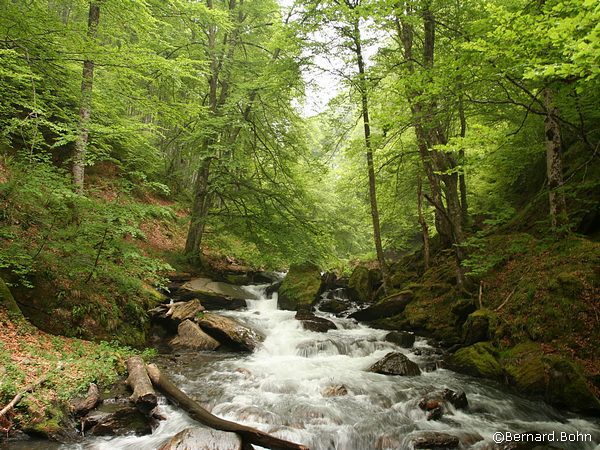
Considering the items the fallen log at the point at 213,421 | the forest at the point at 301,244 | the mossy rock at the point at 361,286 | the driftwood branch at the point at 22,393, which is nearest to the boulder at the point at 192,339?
the forest at the point at 301,244

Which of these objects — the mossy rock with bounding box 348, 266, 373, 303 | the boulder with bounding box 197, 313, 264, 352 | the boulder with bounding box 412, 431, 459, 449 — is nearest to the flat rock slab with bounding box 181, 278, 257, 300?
the boulder with bounding box 197, 313, 264, 352

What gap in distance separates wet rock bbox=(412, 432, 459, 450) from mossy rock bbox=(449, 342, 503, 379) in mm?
3033

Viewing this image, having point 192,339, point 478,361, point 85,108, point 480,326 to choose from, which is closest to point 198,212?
point 192,339

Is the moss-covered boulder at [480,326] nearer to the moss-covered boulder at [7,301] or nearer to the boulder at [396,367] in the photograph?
the boulder at [396,367]

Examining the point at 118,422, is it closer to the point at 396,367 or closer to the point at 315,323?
the point at 396,367

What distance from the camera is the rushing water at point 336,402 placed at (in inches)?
210

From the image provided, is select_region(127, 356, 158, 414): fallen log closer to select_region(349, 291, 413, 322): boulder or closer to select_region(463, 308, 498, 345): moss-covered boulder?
select_region(463, 308, 498, 345): moss-covered boulder

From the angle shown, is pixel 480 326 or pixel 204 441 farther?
pixel 480 326

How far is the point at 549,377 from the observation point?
650 centimetres

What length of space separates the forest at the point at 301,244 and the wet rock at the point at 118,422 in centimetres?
5

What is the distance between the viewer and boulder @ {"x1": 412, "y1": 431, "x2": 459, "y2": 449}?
16.9ft

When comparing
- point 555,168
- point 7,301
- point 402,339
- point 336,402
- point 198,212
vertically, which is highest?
point 555,168

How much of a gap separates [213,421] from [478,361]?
615 cm

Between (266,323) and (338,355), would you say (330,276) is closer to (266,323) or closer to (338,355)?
(266,323)
